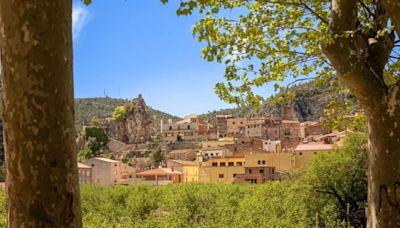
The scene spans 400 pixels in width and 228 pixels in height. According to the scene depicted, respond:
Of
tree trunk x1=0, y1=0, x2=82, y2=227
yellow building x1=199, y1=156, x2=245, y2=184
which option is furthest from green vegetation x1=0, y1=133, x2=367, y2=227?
tree trunk x1=0, y1=0, x2=82, y2=227

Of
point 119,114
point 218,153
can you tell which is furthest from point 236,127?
point 218,153

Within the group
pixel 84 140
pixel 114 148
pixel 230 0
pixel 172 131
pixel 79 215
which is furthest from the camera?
pixel 172 131

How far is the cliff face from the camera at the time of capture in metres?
112

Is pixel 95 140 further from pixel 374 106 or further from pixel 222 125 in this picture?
pixel 374 106

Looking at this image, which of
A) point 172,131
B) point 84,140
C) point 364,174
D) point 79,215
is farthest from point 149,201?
point 172,131

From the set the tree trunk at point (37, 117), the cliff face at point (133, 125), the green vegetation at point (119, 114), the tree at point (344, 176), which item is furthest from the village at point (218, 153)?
the tree trunk at point (37, 117)

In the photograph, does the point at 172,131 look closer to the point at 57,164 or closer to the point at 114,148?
the point at 114,148

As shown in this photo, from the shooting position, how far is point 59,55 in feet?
7.42

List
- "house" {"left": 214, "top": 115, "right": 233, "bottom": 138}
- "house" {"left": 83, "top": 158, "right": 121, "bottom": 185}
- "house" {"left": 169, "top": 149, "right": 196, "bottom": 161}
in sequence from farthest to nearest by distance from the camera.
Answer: "house" {"left": 214, "top": 115, "right": 233, "bottom": 138}, "house" {"left": 169, "top": 149, "right": 196, "bottom": 161}, "house" {"left": 83, "top": 158, "right": 121, "bottom": 185}

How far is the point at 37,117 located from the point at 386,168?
12.6ft

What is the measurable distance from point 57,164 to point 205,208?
3643 cm

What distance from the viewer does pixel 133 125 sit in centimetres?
11250

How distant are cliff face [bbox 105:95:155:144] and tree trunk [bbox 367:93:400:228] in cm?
10644

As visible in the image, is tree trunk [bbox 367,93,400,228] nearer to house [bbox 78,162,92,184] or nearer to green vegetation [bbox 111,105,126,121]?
house [bbox 78,162,92,184]
